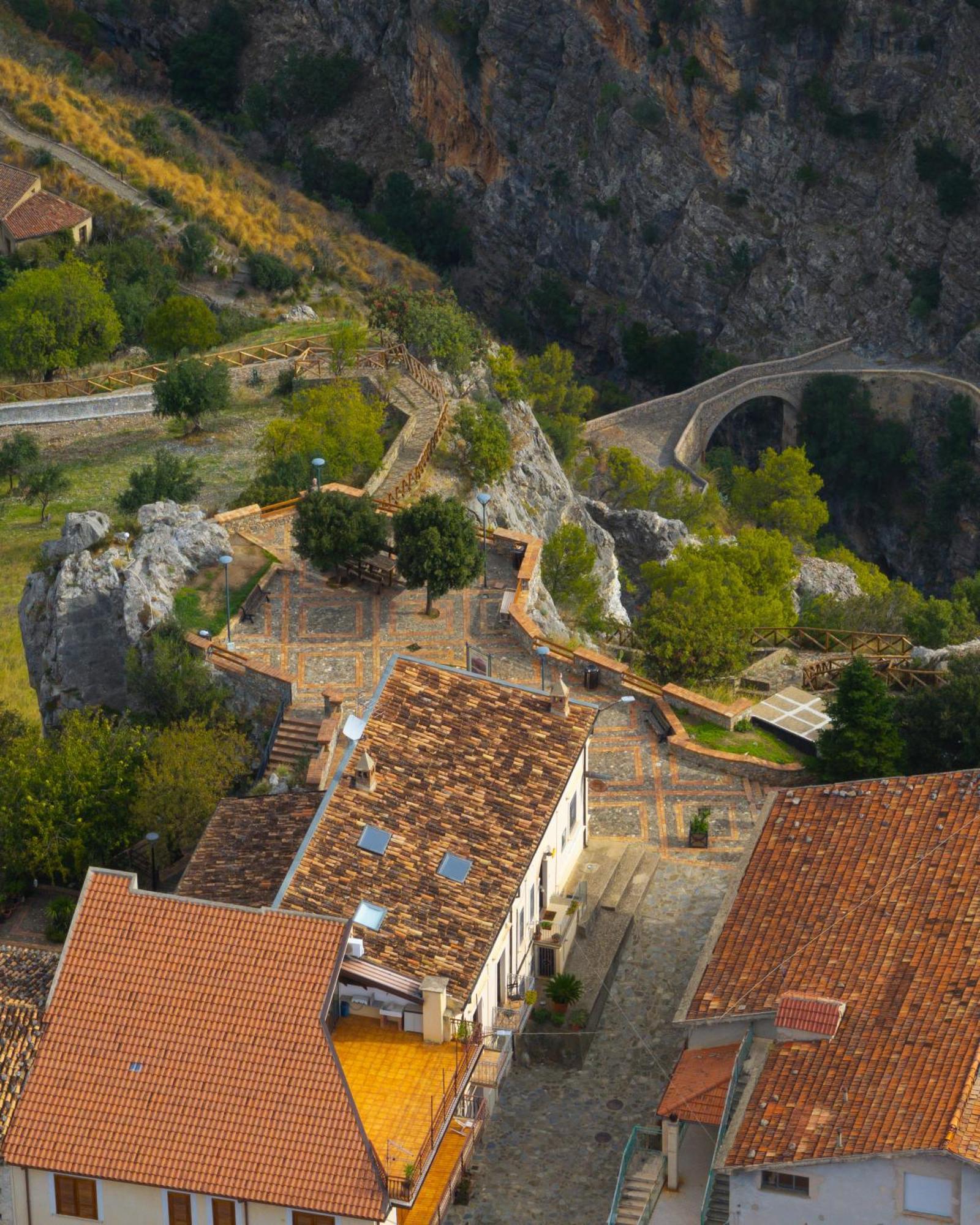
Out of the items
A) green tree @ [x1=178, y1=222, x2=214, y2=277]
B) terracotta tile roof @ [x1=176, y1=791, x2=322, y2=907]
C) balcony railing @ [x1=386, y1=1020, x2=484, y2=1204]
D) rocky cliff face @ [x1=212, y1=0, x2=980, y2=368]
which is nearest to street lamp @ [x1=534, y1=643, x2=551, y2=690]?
terracotta tile roof @ [x1=176, y1=791, x2=322, y2=907]

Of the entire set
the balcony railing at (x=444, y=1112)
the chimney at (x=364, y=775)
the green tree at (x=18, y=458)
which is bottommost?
the green tree at (x=18, y=458)

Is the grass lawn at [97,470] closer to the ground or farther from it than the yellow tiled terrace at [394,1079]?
closer to the ground

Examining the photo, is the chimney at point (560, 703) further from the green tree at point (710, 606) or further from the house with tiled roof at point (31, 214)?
the house with tiled roof at point (31, 214)

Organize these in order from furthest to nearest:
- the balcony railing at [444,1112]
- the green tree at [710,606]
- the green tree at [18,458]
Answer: the green tree at [18,458]
the green tree at [710,606]
the balcony railing at [444,1112]

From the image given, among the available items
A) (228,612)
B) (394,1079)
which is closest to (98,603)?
(228,612)

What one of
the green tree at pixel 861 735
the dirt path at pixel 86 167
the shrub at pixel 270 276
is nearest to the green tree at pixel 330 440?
the green tree at pixel 861 735

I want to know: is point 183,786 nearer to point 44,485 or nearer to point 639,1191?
point 639,1191

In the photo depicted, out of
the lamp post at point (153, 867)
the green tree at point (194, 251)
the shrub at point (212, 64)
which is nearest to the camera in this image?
the lamp post at point (153, 867)
